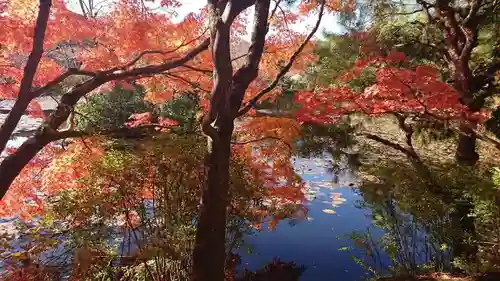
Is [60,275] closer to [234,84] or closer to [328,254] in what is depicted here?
[234,84]

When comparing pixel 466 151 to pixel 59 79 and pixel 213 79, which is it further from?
pixel 59 79

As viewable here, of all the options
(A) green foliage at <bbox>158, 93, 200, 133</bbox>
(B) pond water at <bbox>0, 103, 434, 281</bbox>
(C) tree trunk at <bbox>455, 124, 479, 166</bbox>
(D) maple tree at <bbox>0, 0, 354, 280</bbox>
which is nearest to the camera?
(D) maple tree at <bbox>0, 0, 354, 280</bbox>

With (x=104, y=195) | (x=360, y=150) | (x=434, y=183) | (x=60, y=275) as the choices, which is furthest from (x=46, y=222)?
(x=360, y=150)

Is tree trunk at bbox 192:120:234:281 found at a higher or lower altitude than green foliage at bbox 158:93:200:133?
lower

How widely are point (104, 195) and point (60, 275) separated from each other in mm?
1209

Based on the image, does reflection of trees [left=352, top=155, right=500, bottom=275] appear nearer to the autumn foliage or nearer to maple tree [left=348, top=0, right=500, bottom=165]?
the autumn foliage

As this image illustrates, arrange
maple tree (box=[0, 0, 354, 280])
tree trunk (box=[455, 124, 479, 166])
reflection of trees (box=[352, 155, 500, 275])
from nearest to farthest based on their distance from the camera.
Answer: maple tree (box=[0, 0, 354, 280]), reflection of trees (box=[352, 155, 500, 275]), tree trunk (box=[455, 124, 479, 166])

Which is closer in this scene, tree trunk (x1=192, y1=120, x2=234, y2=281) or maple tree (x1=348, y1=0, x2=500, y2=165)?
tree trunk (x1=192, y1=120, x2=234, y2=281)

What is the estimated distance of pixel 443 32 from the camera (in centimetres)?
612

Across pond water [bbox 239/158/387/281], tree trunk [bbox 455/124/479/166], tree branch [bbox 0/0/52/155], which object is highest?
tree branch [bbox 0/0/52/155]

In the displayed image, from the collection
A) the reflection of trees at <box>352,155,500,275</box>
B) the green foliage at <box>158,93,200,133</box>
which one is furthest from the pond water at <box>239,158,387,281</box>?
the green foliage at <box>158,93,200,133</box>

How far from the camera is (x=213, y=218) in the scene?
11.1 feet

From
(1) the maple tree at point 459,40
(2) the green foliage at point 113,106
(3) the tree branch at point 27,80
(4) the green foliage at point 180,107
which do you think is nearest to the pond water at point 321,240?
(1) the maple tree at point 459,40

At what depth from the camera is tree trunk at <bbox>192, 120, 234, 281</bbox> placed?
338cm
